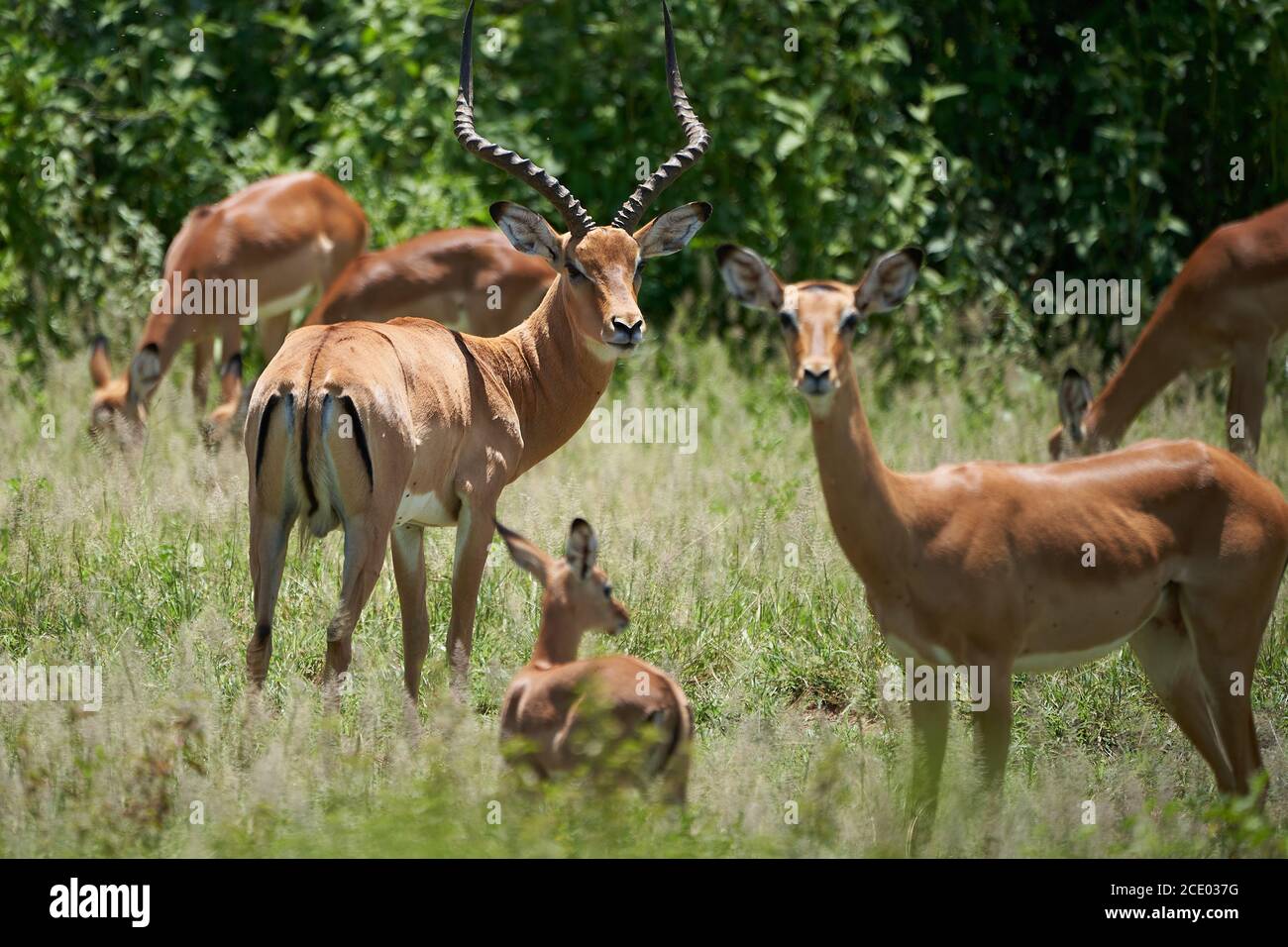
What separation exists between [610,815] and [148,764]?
1486 millimetres

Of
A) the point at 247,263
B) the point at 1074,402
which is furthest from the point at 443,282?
the point at 1074,402

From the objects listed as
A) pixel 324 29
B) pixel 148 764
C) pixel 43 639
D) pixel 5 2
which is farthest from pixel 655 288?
pixel 148 764

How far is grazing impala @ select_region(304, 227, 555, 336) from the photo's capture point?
32.7ft

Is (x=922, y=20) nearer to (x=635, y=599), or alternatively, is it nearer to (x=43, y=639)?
(x=635, y=599)

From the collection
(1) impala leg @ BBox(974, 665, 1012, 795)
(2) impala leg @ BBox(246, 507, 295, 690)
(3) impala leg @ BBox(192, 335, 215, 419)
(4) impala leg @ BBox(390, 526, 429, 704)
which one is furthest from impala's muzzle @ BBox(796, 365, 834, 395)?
(3) impala leg @ BBox(192, 335, 215, 419)

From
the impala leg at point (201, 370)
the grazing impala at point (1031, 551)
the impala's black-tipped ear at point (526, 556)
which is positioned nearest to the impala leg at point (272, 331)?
the impala leg at point (201, 370)

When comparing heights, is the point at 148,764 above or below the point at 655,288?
below

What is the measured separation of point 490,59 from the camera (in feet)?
38.1

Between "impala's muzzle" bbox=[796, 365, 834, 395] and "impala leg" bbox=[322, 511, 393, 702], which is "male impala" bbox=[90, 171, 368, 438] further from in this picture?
"impala's muzzle" bbox=[796, 365, 834, 395]

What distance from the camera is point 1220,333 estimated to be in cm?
911

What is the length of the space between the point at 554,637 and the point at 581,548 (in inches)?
11.5

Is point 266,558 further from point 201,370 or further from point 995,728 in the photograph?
point 201,370

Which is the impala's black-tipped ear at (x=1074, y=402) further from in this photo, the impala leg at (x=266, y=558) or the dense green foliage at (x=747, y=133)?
the impala leg at (x=266, y=558)

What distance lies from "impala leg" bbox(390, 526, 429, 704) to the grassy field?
9cm
